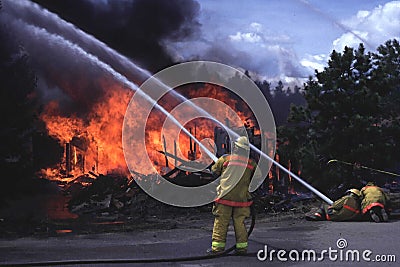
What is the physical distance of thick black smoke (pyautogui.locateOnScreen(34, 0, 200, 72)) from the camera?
22.3 meters

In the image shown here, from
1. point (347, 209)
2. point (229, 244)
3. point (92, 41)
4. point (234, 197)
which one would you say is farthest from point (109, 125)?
point (234, 197)

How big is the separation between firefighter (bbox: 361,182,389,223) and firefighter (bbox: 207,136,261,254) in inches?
198

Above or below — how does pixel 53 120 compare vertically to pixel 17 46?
below

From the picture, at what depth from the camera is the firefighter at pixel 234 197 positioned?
7.46 metres

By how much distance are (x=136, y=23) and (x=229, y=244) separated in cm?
1687

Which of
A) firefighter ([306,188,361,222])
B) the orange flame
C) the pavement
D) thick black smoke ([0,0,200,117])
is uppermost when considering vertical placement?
thick black smoke ([0,0,200,117])

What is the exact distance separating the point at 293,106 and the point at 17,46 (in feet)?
37.4

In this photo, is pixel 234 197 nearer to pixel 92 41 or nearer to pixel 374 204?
pixel 374 204

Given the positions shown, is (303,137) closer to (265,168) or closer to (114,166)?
(265,168)

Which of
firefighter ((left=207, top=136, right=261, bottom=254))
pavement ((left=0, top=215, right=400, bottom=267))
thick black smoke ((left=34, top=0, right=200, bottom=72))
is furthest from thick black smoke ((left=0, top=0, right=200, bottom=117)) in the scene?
firefighter ((left=207, top=136, right=261, bottom=254))

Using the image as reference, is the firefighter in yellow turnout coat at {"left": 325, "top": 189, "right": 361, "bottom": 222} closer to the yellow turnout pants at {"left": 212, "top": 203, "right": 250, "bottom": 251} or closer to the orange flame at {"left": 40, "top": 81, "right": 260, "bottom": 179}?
the yellow turnout pants at {"left": 212, "top": 203, "right": 250, "bottom": 251}

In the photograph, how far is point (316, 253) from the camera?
7625 mm

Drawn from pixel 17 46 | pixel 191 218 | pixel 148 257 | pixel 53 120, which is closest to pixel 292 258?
pixel 148 257

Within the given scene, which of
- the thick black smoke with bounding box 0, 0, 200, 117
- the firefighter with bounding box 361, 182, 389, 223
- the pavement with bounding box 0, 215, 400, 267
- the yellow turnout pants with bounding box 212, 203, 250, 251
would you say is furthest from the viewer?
the thick black smoke with bounding box 0, 0, 200, 117
